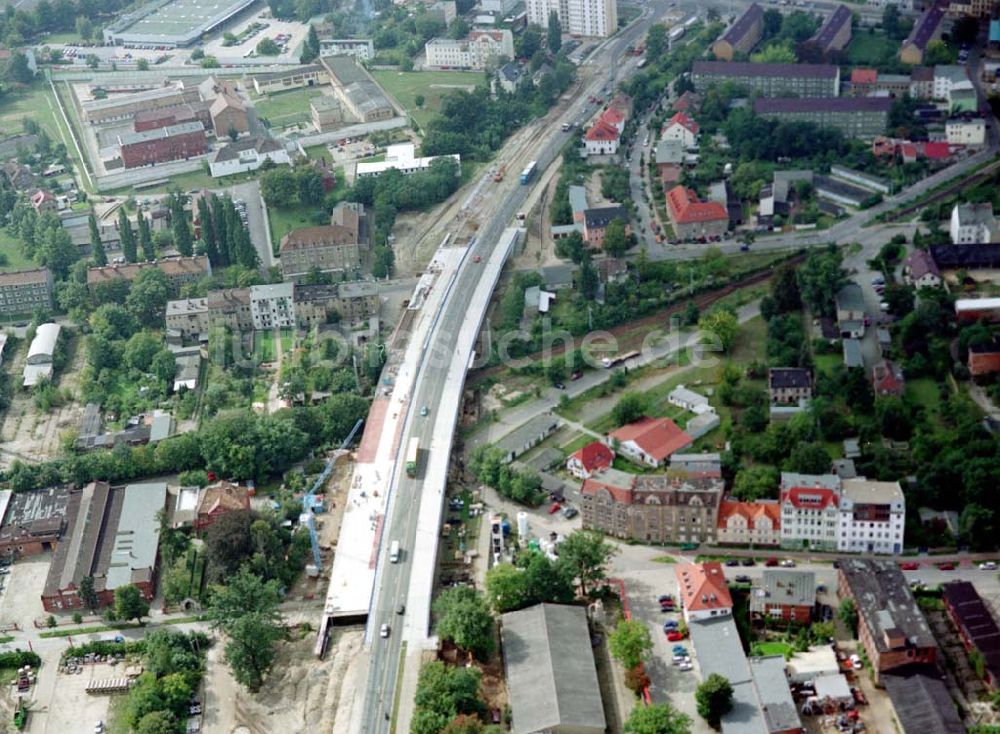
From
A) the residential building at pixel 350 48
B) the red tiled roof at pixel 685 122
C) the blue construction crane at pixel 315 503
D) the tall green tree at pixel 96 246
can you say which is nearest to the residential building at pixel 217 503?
the blue construction crane at pixel 315 503

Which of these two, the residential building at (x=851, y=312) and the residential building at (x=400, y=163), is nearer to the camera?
the residential building at (x=851, y=312)

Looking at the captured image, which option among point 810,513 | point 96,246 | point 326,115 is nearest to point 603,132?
point 326,115

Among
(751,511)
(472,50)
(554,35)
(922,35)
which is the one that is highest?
(554,35)

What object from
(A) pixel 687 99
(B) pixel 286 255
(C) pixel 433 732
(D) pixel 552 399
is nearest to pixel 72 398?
(B) pixel 286 255

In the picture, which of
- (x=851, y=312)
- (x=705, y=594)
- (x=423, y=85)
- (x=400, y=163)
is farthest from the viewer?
(x=423, y=85)

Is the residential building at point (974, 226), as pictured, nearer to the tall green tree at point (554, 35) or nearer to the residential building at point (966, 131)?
the residential building at point (966, 131)

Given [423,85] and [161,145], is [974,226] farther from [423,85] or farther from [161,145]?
[161,145]

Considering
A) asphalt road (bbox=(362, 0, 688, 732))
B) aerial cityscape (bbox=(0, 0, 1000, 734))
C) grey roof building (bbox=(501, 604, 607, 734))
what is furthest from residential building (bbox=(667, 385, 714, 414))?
grey roof building (bbox=(501, 604, 607, 734))
